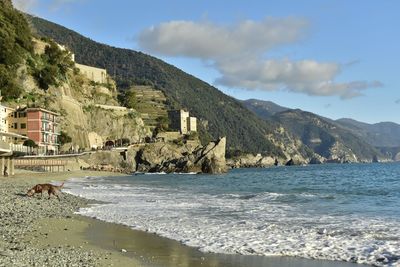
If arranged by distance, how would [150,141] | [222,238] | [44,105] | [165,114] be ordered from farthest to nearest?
[165,114]
[150,141]
[44,105]
[222,238]

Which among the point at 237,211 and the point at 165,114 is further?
the point at 165,114

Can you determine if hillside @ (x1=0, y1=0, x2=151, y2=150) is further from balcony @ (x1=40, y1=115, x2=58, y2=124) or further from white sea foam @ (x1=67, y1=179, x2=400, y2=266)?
white sea foam @ (x1=67, y1=179, x2=400, y2=266)

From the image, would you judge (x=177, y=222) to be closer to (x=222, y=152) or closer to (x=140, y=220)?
(x=140, y=220)

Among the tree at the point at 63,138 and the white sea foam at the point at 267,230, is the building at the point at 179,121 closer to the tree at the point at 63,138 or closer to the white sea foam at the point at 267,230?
the tree at the point at 63,138

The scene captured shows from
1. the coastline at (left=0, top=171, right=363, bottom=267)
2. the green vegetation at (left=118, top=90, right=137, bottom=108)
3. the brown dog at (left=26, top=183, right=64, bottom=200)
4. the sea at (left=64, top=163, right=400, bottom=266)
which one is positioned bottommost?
the sea at (left=64, top=163, right=400, bottom=266)

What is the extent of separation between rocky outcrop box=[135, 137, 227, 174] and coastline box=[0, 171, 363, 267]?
91929 mm

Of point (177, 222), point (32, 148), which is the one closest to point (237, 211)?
point (177, 222)

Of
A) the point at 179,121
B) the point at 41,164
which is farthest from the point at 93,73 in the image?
the point at 41,164

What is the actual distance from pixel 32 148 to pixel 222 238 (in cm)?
7294

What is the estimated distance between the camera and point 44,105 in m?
97.7

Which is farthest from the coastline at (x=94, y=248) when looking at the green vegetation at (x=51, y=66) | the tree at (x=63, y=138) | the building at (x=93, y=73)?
the building at (x=93, y=73)

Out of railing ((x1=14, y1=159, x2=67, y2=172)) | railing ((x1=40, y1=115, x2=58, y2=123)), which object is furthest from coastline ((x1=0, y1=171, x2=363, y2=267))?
railing ((x1=40, y1=115, x2=58, y2=123))

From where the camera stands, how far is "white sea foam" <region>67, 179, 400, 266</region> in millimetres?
13273

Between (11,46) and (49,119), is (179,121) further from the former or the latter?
(11,46)
